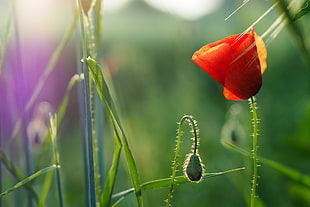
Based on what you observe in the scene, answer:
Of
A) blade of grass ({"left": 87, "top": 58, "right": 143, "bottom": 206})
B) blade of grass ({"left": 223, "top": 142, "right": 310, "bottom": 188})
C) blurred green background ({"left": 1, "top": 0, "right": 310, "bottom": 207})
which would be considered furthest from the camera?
blurred green background ({"left": 1, "top": 0, "right": 310, "bottom": 207})

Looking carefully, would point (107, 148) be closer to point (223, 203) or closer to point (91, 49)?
point (223, 203)

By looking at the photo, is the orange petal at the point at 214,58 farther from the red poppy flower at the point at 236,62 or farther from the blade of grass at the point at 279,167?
the blade of grass at the point at 279,167

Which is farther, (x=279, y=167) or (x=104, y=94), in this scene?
(x=279, y=167)

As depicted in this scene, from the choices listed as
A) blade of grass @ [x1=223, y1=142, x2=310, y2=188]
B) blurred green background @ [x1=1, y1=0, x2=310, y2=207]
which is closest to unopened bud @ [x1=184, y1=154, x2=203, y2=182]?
blade of grass @ [x1=223, y1=142, x2=310, y2=188]

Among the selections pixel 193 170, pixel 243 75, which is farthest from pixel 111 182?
pixel 243 75

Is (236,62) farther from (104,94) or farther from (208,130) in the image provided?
(208,130)

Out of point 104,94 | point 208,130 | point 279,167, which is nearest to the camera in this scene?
point 104,94

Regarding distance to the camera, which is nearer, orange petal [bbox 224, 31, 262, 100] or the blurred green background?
orange petal [bbox 224, 31, 262, 100]

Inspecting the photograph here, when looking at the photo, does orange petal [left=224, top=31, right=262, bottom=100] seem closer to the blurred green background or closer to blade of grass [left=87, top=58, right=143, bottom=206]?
blade of grass [left=87, top=58, right=143, bottom=206]
